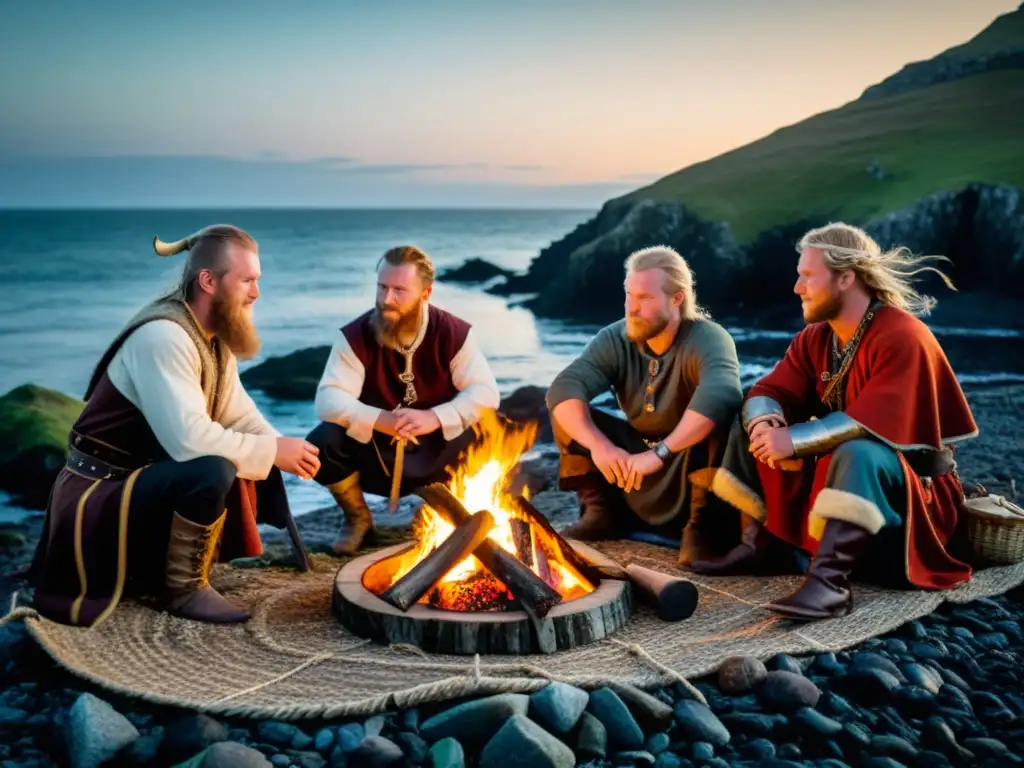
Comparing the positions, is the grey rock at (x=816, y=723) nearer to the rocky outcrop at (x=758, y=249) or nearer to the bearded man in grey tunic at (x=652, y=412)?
the bearded man in grey tunic at (x=652, y=412)

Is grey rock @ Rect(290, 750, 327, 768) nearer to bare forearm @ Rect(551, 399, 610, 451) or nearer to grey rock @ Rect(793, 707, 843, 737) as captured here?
grey rock @ Rect(793, 707, 843, 737)

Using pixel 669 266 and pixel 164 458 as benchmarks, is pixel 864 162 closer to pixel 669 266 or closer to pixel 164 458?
pixel 669 266

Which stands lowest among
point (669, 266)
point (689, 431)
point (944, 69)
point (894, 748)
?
point (894, 748)

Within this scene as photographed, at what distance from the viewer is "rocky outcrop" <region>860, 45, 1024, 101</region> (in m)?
26.3

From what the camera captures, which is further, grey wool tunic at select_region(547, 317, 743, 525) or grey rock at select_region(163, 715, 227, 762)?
grey wool tunic at select_region(547, 317, 743, 525)

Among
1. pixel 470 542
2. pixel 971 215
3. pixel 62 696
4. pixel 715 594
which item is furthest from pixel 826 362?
pixel 971 215

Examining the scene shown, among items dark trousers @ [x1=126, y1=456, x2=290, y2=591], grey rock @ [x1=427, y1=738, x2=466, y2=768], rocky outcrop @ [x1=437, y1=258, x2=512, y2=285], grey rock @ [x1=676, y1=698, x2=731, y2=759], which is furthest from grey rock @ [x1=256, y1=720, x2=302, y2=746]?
rocky outcrop @ [x1=437, y1=258, x2=512, y2=285]

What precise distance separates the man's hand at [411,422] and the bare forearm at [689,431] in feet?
4.44

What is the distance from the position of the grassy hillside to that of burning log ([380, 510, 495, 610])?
16.1 m

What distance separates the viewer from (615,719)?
12.4 feet

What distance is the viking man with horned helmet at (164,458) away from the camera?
4535mm

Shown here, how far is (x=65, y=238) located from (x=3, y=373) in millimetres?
42919

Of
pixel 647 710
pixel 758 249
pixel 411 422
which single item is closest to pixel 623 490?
pixel 411 422

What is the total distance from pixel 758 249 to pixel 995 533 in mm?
15142
